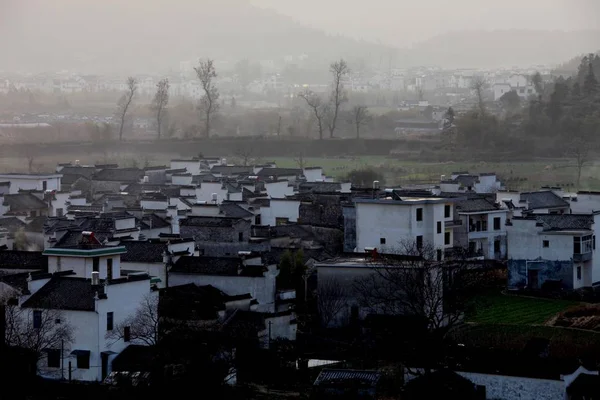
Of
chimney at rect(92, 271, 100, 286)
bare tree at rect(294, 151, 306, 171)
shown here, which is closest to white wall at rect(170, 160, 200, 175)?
bare tree at rect(294, 151, 306, 171)

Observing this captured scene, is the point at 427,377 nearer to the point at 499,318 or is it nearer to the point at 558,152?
the point at 499,318

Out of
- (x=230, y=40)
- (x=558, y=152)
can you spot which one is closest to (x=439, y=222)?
(x=558, y=152)

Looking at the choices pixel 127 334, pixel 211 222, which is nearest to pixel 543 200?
pixel 211 222

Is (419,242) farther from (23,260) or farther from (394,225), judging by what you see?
(23,260)

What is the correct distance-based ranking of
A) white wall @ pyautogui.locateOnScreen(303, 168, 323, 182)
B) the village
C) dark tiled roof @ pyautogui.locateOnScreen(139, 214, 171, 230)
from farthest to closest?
white wall @ pyautogui.locateOnScreen(303, 168, 323, 182), dark tiled roof @ pyautogui.locateOnScreen(139, 214, 171, 230), the village

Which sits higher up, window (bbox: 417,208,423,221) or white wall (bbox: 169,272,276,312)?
window (bbox: 417,208,423,221)

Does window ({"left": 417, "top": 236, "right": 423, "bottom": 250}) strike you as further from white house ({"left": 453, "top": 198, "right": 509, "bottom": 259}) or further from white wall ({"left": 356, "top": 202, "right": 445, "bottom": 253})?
white house ({"left": 453, "top": 198, "right": 509, "bottom": 259})

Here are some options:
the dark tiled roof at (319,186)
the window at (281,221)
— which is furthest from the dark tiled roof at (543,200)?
the window at (281,221)
